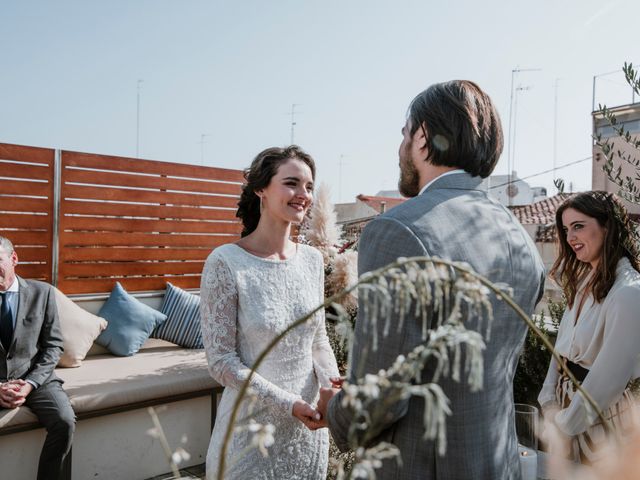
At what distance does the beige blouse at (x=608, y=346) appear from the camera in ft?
6.11

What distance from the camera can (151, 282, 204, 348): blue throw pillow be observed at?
4.87 metres

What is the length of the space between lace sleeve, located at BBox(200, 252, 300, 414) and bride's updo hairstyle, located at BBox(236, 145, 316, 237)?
1.45 feet

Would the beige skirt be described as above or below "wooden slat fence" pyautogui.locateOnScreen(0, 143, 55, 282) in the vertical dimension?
below

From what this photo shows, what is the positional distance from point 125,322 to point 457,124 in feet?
13.6

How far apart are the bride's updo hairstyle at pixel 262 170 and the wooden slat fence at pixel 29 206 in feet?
10.4

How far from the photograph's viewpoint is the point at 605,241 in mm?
2162

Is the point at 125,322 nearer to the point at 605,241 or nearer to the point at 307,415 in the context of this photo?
the point at 307,415

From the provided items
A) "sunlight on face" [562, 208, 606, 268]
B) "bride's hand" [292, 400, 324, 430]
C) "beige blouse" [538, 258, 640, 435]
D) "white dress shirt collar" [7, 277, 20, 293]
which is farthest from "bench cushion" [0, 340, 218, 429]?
"sunlight on face" [562, 208, 606, 268]

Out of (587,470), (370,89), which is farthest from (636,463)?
(370,89)

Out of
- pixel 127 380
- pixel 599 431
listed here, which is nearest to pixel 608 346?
pixel 599 431

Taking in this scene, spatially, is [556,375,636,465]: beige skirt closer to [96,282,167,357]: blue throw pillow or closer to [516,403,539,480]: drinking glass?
[516,403,539,480]: drinking glass

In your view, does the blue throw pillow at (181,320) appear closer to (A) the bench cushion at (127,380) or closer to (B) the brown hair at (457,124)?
(A) the bench cushion at (127,380)

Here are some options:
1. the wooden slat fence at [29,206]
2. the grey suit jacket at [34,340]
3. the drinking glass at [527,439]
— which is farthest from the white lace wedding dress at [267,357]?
the wooden slat fence at [29,206]

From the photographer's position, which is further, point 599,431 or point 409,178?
point 599,431
